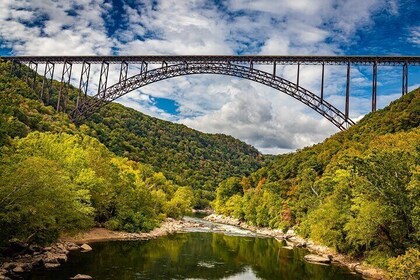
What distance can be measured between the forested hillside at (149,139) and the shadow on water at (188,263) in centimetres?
2628

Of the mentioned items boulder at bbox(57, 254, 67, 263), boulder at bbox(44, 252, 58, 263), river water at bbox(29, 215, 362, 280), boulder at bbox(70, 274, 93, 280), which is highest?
boulder at bbox(44, 252, 58, 263)

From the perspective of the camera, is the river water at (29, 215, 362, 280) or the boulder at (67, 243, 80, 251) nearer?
the river water at (29, 215, 362, 280)

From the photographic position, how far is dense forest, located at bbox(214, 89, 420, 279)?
87.7 ft

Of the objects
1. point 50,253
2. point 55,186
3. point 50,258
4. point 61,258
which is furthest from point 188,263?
point 55,186

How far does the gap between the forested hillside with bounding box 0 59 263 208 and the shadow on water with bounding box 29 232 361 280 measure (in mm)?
26278

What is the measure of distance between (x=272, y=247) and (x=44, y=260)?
2582 centimetres

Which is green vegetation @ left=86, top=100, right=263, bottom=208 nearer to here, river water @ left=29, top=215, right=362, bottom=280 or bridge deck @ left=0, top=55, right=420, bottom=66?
bridge deck @ left=0, top=55, right=420, bottom=66

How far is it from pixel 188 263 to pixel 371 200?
46.8 feet

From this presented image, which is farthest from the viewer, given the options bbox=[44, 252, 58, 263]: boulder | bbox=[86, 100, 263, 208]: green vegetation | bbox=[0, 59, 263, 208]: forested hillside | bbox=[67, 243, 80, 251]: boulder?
bbox=[86, 100, 263, 208]: green vegetation

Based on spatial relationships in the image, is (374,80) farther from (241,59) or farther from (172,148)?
(172,148)

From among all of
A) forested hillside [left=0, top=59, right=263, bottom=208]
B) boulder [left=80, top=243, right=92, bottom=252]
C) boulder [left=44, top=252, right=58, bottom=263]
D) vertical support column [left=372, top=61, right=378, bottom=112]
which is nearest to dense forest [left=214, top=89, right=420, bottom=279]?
vertical support column [left=372, top=61, right=378, bottom=112]

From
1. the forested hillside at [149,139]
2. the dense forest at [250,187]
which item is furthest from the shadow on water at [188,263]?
the forested hillside at [149,139]

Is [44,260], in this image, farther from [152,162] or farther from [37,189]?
[152,162]

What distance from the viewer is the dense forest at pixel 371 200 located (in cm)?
2673
